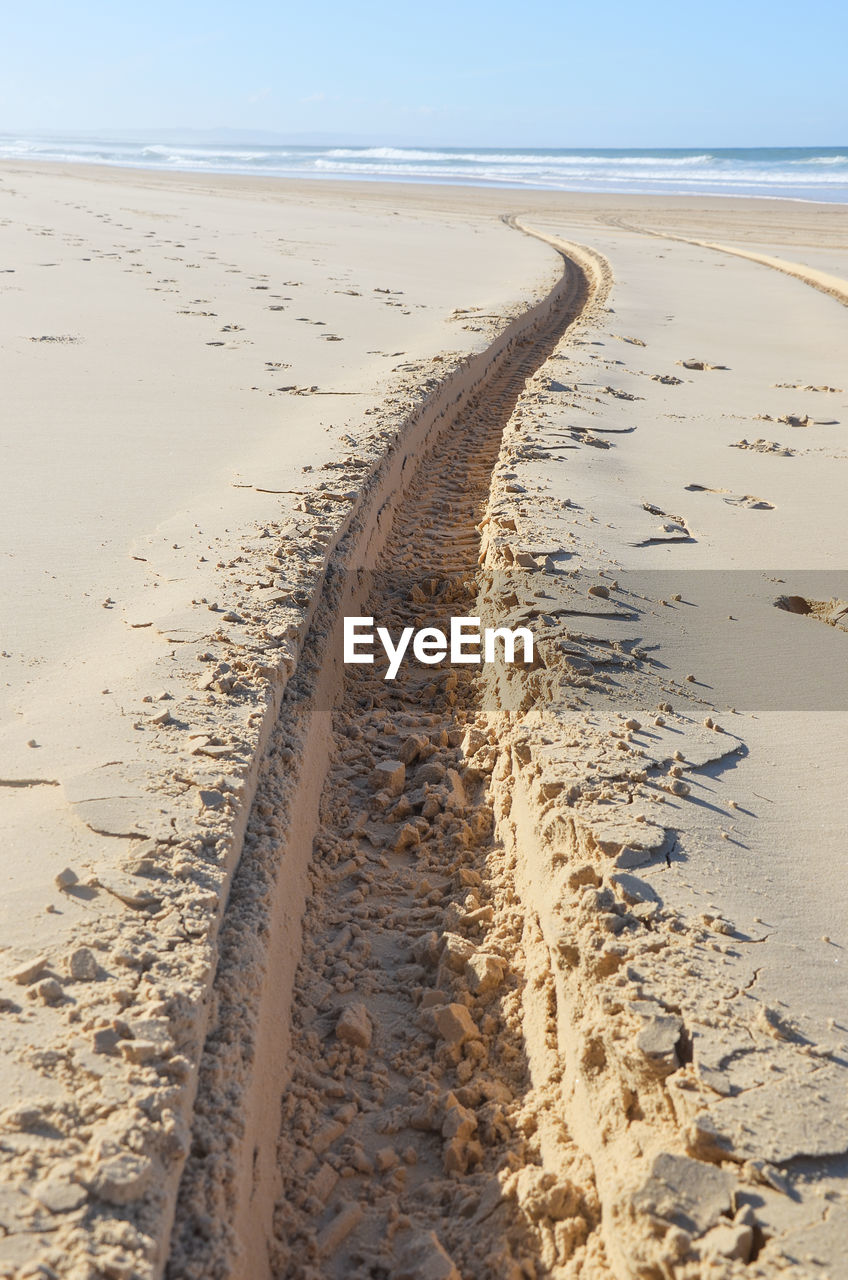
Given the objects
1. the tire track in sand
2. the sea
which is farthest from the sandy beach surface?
the sea

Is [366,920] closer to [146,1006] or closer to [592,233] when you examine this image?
[146,1006]

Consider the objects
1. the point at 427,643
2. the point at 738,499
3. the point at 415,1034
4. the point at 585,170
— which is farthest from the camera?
the point at 585,170

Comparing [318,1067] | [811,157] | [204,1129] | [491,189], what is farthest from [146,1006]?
[811,157]

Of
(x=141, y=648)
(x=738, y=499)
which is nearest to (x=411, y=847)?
(x=141, y=648)

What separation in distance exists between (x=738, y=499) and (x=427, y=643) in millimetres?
1691

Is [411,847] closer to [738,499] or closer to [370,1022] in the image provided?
[370,1022]

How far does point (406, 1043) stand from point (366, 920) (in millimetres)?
357

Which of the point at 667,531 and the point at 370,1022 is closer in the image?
the point at 370,1022

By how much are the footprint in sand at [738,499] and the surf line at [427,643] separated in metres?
1.46

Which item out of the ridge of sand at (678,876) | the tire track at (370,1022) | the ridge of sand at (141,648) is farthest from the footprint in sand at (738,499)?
the tire track at (370,1022)

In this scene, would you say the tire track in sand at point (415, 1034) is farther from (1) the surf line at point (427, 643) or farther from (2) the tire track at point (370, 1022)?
(1) the surf line at point (427, 643)

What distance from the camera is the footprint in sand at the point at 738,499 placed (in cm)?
418

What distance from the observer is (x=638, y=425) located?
5.28 metres

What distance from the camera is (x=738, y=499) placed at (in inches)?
167
